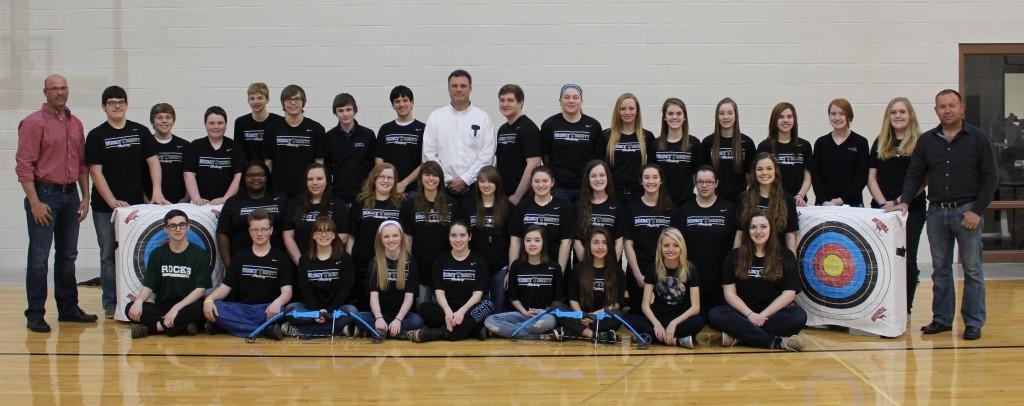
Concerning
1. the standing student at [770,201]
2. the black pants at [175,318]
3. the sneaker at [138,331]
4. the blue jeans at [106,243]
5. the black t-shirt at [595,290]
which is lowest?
the sneaker at [138,331]

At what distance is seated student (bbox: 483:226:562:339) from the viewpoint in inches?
246

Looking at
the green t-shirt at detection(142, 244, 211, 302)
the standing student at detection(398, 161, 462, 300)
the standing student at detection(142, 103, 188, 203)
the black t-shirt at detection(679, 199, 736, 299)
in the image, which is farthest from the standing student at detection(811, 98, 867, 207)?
the standing student at detection(142, 103, 188, 203)

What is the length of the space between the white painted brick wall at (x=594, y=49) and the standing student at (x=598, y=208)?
292cm

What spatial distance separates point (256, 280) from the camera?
654 cm

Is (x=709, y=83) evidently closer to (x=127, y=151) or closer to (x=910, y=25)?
(x=910, y=25)

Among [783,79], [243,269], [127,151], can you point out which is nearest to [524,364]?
[243,269]

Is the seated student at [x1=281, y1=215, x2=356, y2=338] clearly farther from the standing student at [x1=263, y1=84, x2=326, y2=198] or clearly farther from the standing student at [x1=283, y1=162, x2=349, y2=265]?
the standing student at [x1=263, y1=84, x2=326, y2=198]

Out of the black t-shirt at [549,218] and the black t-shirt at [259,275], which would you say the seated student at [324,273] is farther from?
the black t-shirt at [549,218]

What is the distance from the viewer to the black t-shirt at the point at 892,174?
6627 mm

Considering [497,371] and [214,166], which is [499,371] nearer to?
[497,371]

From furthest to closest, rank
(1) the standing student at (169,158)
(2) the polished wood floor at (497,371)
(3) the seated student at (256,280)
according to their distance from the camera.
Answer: (1) the standing student at (169,158)
(3) the seated student at (256,280)
(2) the polished wood floor at (497,371)

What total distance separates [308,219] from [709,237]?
2.73 meters

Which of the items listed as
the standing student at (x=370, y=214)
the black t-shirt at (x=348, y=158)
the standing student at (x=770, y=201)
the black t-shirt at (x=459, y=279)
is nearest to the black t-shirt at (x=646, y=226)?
the standing student at (x=770, y=201)

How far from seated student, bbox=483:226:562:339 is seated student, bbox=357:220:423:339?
512mm
